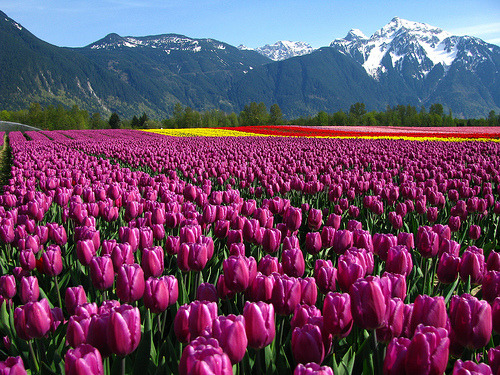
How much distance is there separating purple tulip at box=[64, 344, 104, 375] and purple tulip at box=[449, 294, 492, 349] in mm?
1208

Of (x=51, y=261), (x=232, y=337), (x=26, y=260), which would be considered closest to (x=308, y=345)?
(x=232, y=337)

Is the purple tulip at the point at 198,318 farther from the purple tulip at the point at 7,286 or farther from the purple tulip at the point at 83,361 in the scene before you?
the purple tulip at the point at 7,286

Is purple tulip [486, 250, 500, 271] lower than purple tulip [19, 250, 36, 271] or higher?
higher

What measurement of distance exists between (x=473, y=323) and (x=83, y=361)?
1.27 m

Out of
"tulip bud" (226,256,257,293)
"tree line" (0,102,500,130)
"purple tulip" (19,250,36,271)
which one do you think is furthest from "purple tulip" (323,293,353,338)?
"tree line" (0,102,500,130)

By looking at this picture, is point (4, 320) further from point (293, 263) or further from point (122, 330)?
point (293, 263)

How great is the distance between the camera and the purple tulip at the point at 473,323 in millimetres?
1446

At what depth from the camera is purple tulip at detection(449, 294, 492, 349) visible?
145 centimetres

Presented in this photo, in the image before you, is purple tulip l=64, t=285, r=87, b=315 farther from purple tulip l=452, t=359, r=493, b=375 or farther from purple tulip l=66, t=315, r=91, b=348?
purple tulip l=452, t=359, r=493, b=375

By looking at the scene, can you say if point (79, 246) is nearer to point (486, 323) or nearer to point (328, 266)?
point (328, 266)

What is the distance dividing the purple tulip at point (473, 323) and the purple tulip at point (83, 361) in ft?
3.96

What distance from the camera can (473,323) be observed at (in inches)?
57.3

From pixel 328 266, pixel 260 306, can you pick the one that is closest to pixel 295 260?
pixel 328 266

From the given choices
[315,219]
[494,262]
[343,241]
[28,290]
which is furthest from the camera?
[315,219]
